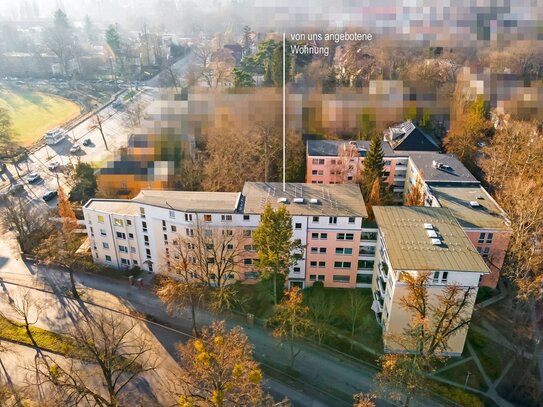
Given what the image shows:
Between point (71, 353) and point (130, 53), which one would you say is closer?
point (71, 353)

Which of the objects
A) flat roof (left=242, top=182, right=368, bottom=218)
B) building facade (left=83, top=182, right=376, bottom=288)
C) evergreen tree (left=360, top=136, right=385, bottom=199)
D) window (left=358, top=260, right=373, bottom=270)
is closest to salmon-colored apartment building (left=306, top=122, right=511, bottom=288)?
evergreen tree (left=360, top=136, right=385, bottom=199)

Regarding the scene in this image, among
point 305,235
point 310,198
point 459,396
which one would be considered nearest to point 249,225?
point 305,235

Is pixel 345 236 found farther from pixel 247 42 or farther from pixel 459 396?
pixel 247 42

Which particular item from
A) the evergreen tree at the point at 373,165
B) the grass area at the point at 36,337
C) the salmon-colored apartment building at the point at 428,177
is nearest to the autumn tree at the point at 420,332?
the salmon-colored apartment building at the point at 428,177

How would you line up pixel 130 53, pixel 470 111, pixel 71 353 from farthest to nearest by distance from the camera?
pixel 130 53 → pixel 470 111 → pixel 71 353

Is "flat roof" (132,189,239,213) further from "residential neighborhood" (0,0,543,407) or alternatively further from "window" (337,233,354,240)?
"window" (337,233,354,240)

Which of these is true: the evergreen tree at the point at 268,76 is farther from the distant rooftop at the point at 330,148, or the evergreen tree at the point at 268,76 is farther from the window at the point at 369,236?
the window at the point at 369,236

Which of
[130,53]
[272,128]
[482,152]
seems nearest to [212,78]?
[272,128]

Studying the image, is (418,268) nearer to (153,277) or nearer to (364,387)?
(364,387)
